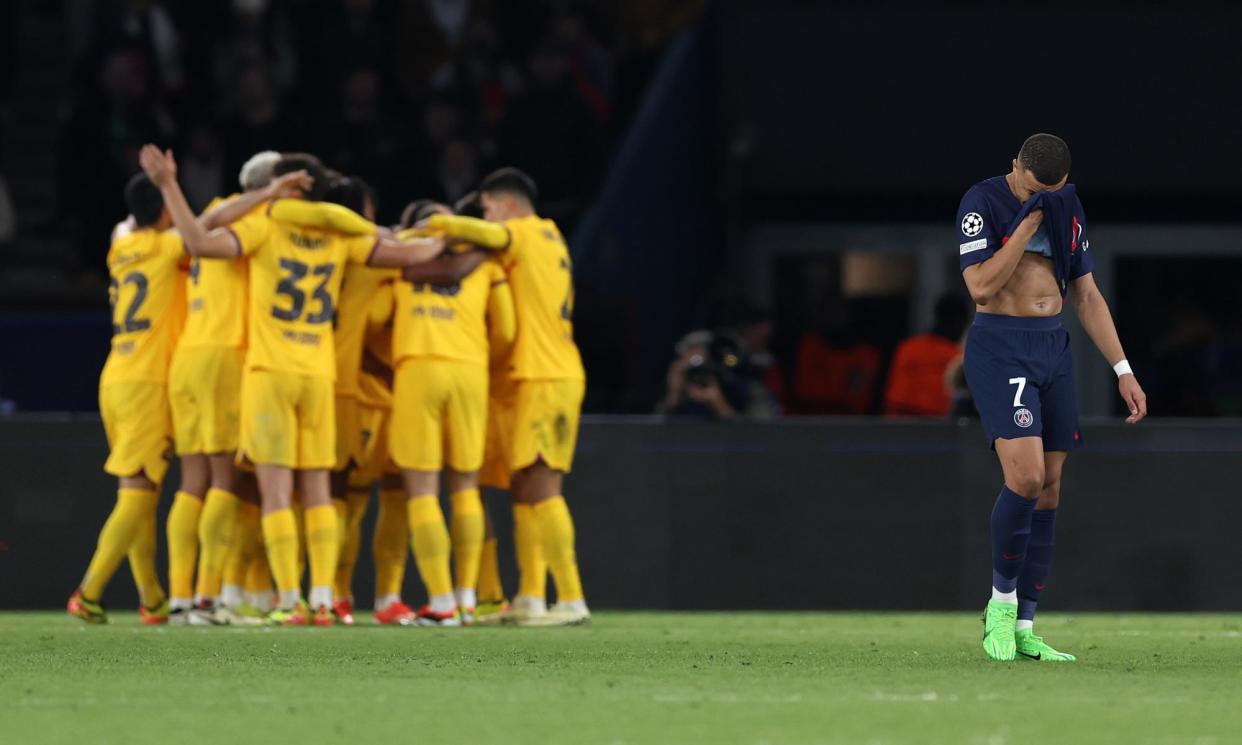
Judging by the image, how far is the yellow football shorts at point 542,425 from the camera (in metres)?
11.3

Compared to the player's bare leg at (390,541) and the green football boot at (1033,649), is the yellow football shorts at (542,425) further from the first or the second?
the green football boot at (1033,649)

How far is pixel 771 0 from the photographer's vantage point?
18.0m

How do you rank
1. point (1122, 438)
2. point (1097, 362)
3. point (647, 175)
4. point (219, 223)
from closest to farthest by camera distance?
point (219, 223)
point (1122, 438)
point (647, 175)
point (1097, 362)

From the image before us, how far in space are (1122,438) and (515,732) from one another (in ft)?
24.3

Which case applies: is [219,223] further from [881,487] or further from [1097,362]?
[1097,362]

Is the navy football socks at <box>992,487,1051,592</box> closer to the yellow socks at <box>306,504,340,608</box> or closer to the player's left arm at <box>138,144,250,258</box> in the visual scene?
the yellow socks at <box>306,504,340,608</box>

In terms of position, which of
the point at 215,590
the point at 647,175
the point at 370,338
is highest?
the point at 647,175

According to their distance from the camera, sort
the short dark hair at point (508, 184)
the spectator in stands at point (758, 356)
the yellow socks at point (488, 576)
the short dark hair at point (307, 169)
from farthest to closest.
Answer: the spectator in stands at point (758, 356), the yellow socks at point (488, 576), the short dark hair at point (508, 184), the short dark hair at point (307, 169)

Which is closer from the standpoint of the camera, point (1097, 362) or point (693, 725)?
point (693, 725)

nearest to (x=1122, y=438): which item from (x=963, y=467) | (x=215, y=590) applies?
(x=963, y=467)

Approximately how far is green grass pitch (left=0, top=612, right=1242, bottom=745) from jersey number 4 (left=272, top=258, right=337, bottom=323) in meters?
1.48

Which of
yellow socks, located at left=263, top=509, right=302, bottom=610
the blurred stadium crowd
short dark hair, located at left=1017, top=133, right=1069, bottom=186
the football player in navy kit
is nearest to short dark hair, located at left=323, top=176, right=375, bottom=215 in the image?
yellow socks, located at left=263, top=509, right=302, bottom=610

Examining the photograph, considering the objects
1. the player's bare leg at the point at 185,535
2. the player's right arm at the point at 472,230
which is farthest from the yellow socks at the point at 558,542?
the player's bare leg at the point at 185,535

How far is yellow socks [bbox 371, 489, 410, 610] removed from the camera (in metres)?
11.6
